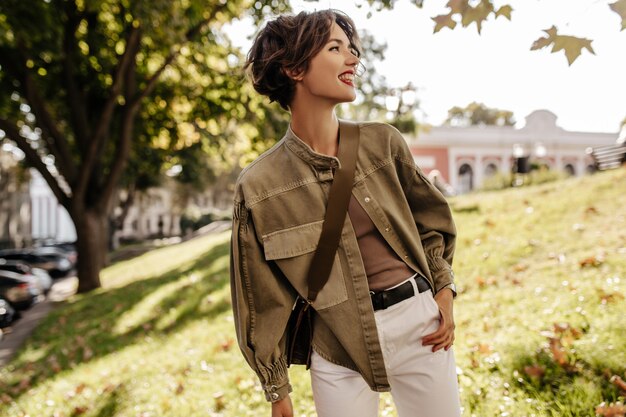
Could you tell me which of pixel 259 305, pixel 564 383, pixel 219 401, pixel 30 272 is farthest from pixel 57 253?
pixel 259 305

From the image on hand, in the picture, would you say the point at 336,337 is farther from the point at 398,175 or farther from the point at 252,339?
the point at 398,175

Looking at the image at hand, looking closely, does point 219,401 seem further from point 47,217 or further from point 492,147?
point 47,217

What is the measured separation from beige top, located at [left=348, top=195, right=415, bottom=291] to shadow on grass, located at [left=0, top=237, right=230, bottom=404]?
A: 4.30m

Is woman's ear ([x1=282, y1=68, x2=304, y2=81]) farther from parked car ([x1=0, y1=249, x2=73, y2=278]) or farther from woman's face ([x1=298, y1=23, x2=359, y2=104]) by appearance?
parked car ([x1=0, y1=249, x2=73, y2=278])

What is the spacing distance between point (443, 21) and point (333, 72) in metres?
1.44

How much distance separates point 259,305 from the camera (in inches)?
78.3

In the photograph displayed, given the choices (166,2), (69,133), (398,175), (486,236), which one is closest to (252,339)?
(398,175)

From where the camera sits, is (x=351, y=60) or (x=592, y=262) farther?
(x=592, y=262)

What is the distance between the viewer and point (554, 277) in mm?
5938

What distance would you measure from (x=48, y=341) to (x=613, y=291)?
964cm

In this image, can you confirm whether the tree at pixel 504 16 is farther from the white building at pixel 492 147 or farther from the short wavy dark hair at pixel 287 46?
the white building at pixel 492 147

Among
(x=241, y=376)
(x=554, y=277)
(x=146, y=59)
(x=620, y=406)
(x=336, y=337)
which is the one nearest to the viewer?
(x=336, y=337)

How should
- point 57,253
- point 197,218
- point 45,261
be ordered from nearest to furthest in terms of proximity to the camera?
point 45,261
point 57,253
point 197,218

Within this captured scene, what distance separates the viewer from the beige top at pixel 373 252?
1964 millimetres
